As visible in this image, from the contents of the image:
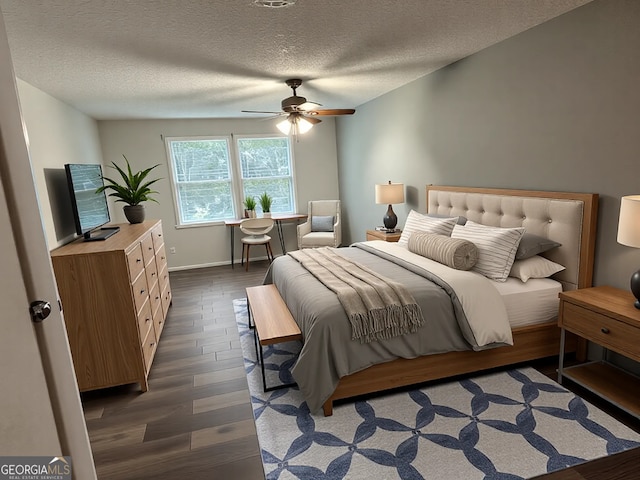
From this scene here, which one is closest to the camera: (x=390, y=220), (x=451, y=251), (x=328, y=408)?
(x=328, y=408)

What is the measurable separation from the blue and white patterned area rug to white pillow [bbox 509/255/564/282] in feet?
2.18

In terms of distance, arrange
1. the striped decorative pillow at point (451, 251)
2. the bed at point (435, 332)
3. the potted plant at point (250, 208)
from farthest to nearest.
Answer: the potted plant at point (250, 208)
the striped decorative pillow at point (451, 251)
the bed at point (435, 332)

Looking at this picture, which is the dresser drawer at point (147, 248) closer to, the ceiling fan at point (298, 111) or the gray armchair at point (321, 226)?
the ceiling fan at point (298, 111)

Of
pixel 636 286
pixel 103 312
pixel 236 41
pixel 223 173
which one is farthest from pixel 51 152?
pixel 636 286

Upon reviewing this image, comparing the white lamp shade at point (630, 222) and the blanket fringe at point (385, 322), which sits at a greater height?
the white lamp shade at point (630, 222)

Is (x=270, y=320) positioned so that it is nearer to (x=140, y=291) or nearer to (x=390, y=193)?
(x=140, y=291)

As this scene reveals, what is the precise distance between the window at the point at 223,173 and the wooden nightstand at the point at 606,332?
15.9 ft

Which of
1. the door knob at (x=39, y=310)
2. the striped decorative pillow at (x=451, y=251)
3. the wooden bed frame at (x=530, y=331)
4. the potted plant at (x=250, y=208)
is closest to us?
the door knob at (x=39, y=310)

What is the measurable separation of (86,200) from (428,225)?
299cm

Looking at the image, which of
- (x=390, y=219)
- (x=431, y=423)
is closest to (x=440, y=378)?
(x=431, y=423)

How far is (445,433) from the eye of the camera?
2.04 m

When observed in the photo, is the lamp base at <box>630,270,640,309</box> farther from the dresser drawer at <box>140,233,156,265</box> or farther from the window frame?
the window frame

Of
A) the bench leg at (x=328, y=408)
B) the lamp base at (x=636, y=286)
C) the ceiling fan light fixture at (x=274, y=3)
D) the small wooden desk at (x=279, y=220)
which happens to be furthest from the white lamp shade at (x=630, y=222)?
the small wooden desk at (x=279, y=220)

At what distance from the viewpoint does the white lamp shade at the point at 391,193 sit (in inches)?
177
